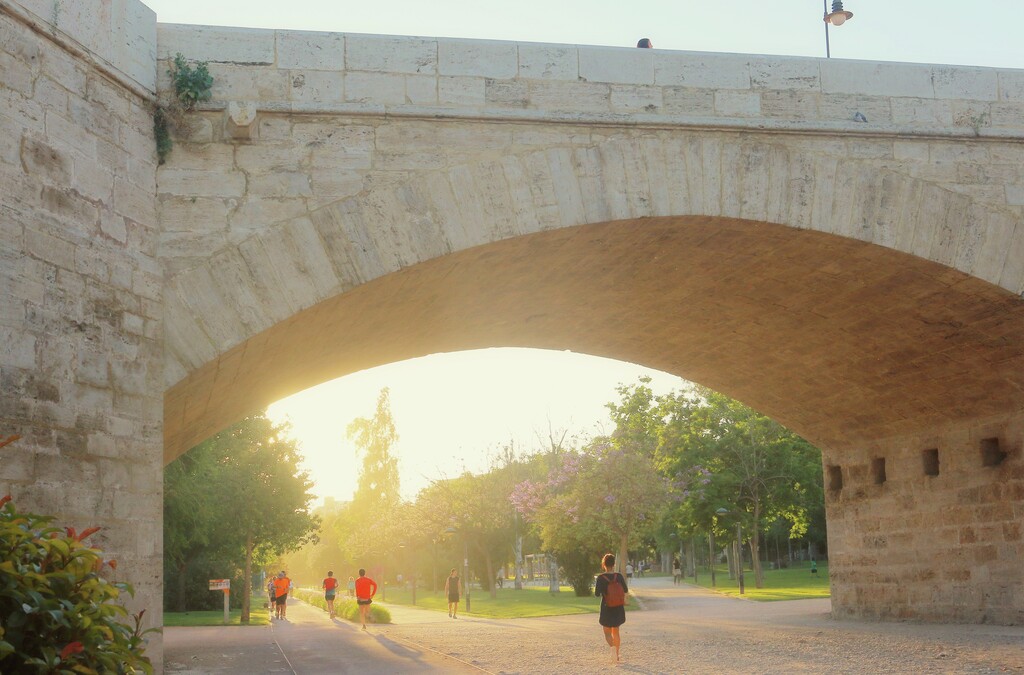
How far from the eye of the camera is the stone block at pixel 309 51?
26.1ft

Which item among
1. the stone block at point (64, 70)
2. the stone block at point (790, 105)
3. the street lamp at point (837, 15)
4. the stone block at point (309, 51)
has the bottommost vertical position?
the stone block at point (64, 70)

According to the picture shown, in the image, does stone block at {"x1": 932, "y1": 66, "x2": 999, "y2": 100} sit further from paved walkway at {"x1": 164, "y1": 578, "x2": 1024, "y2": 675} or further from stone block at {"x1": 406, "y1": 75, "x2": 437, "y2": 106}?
paved walkway at {"x1": 164, "y1": 578, "x2": 1024, "y2": 675}

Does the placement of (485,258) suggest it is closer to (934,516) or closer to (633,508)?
(934,516)

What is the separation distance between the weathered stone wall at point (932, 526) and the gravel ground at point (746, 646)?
1.05ft

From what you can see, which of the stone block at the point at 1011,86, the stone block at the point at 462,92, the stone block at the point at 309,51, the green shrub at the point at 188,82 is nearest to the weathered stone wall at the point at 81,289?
the green shrub at the point at 188,82

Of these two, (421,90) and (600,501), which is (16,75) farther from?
(600,501)

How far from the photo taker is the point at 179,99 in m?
7.55

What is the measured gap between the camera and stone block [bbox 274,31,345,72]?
313 inches

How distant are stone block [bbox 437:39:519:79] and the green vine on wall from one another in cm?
174

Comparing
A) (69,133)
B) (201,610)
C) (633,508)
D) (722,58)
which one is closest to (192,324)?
(69,133)

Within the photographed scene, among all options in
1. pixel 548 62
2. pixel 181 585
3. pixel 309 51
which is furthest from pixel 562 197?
pixel 181 585

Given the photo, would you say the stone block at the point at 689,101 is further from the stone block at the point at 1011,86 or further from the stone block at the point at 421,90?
the stone block at the point at 1011,86

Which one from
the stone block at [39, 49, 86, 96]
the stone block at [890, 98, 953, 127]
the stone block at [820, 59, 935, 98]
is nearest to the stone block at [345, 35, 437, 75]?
the stone block at [39, 49, 86, 96]

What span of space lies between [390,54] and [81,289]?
294 centimetres
